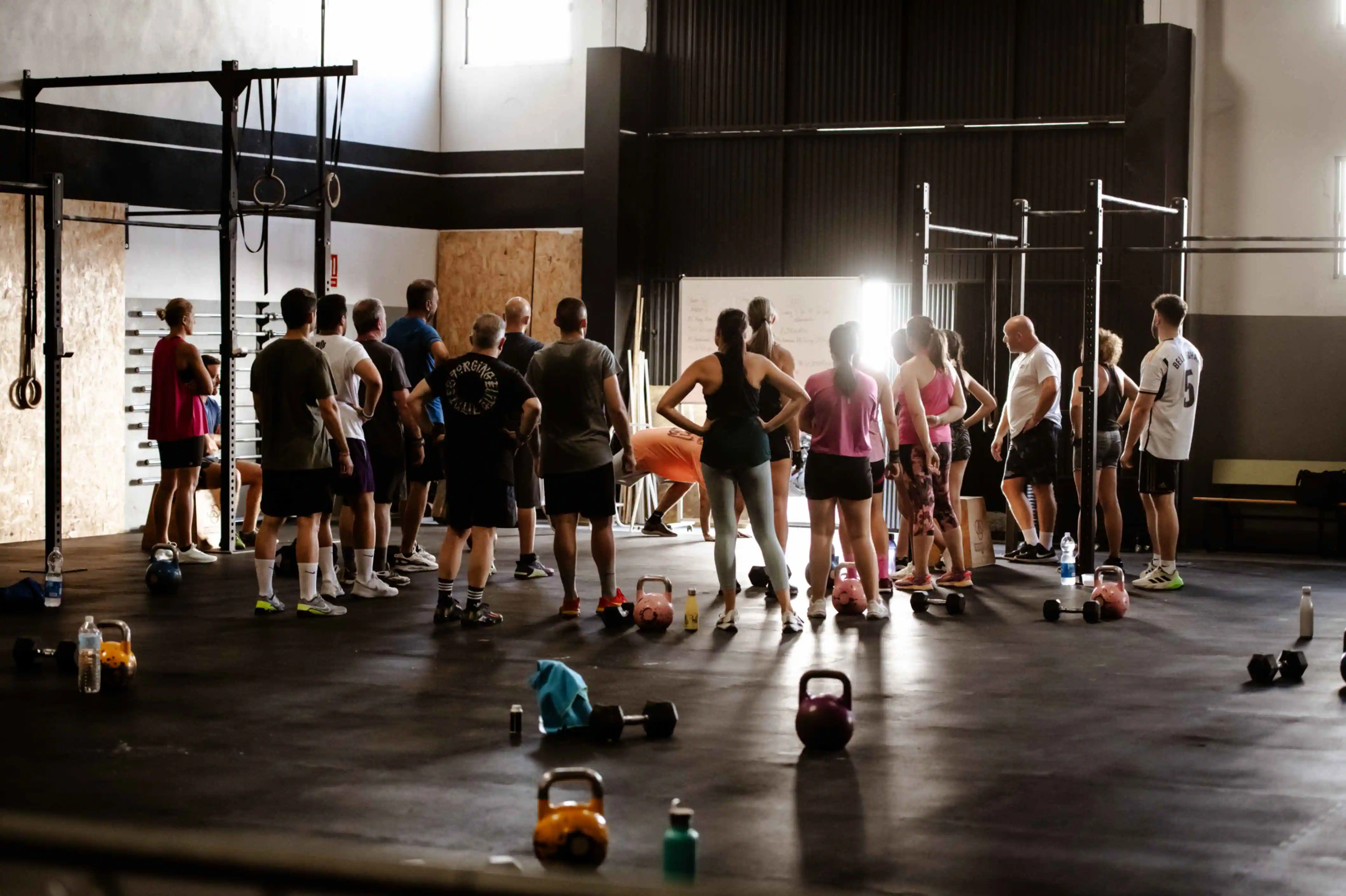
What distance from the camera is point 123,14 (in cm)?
1215

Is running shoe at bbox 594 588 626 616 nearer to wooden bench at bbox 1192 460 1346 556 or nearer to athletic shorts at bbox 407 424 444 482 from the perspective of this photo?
athletic shorts at bbox 407 424 444 482

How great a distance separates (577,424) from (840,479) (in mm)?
1315

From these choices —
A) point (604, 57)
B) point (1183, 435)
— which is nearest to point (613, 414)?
point (1183, 435)

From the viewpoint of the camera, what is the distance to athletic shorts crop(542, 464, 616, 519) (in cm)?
773

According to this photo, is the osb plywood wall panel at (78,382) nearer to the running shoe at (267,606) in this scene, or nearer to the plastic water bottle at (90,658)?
the running shoe at (267,606)

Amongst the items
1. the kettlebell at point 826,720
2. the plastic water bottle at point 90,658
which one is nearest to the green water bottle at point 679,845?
the kettlebell at point 826,720

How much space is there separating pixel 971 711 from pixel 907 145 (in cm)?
846

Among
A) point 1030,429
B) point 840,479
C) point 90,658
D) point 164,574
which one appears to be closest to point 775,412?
point 840,479

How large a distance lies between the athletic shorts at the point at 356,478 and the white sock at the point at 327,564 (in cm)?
30

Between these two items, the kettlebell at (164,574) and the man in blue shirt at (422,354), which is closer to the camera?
the kettlebell at (164,574)

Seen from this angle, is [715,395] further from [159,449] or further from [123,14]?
[123,14]

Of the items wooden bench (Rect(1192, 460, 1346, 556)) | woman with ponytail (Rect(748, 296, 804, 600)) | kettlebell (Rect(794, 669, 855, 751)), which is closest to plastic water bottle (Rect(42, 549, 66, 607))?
woman with ponytail (Rect(748, 296, 804, 600))

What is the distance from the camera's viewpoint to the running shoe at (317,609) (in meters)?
8.04

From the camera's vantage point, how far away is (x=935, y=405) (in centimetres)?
905
